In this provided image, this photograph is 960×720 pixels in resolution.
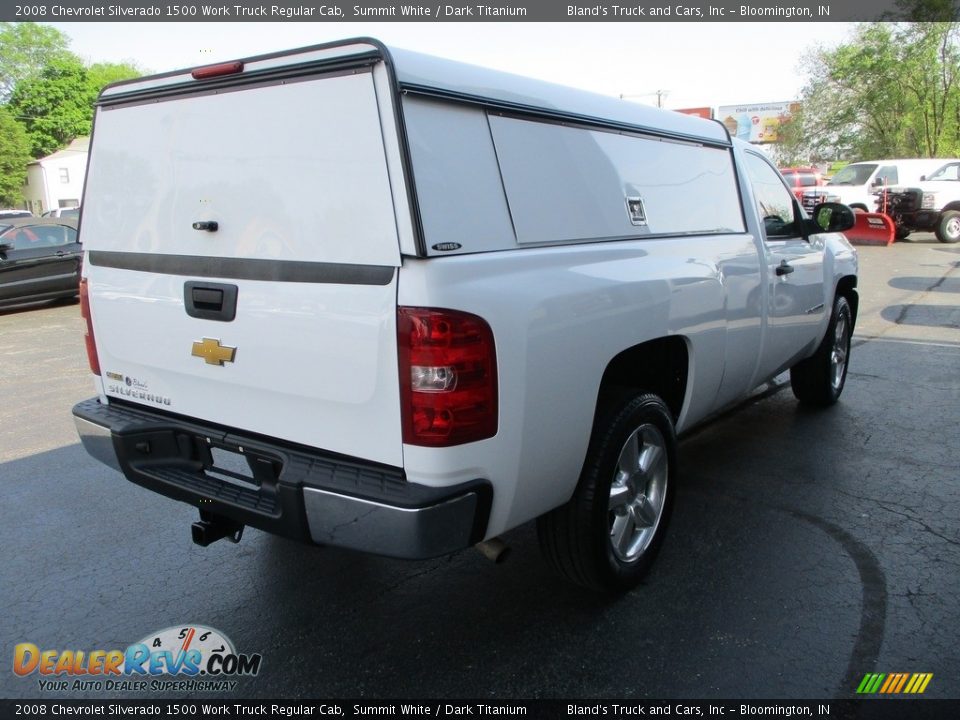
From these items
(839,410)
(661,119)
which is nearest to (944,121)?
(839,410)

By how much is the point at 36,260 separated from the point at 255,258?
37.2ft

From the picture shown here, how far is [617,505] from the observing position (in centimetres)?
310

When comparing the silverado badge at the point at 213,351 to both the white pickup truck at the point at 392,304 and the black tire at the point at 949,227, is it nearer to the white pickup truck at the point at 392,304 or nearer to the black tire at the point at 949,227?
the white pickup truck at the point at 392,304

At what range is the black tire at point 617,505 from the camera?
9.52 feet

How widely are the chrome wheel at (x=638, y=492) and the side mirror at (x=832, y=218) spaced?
2.56 meters

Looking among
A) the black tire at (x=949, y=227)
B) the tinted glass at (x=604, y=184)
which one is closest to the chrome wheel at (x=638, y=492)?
the tinted glass at (x=604, y=184)

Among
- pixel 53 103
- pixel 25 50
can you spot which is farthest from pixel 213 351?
pixel 25 50

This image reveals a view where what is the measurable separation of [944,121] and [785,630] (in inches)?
1554

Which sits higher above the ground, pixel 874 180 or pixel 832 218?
pixel 874 180

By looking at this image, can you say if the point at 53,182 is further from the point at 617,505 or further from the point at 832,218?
the point at 617,505

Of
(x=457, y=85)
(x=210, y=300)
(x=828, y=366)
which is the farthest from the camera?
(x=828, y=366)

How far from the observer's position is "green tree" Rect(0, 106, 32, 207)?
181ft

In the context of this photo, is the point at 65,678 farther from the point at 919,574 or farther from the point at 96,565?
the point at 919,574

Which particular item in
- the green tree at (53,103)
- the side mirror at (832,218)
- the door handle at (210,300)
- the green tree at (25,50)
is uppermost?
the green tree at (25,50)
